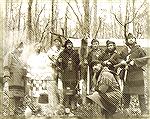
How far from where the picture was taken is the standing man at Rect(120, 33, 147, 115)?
3.02m

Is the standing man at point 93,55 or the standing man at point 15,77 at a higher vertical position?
the standing man at point 93,55

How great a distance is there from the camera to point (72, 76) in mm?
3037

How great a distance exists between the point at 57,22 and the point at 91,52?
14.4 inches

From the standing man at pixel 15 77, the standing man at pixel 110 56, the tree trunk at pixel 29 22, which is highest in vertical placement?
the tree trunk at pixel 29 22

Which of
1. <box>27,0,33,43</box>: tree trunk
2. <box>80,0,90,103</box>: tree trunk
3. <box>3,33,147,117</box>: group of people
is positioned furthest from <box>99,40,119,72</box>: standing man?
<box>27,0,33,43</box>: tree trunk

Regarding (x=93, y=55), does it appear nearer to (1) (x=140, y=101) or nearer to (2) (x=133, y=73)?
(2) (x=133, y=73)

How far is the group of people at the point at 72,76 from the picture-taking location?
3010 mm

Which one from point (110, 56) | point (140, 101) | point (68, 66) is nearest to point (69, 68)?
point (68, 66)

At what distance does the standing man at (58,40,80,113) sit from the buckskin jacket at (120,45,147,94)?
1.26 feet

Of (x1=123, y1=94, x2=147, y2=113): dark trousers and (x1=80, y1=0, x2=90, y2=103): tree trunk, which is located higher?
(x1=80, y1=0, x2=90, y2=103): tree trunk

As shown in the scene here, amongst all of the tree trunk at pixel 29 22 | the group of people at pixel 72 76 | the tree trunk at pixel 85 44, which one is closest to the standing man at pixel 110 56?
the group of people at pixel 72 76

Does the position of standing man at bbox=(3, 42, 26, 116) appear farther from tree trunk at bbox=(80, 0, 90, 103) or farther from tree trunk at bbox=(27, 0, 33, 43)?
tree trunk at bbox=(80, 0, 90, 103)

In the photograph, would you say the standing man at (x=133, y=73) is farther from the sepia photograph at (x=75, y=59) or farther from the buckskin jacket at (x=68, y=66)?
the buckskin jacket at (x=68, y=66)

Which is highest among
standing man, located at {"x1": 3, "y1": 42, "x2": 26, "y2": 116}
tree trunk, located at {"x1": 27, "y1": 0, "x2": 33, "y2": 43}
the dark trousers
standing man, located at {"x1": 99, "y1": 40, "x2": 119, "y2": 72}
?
tree trunk, located at {"x1": 27, "y1": 0, "x2": 33, "y2": 43}
